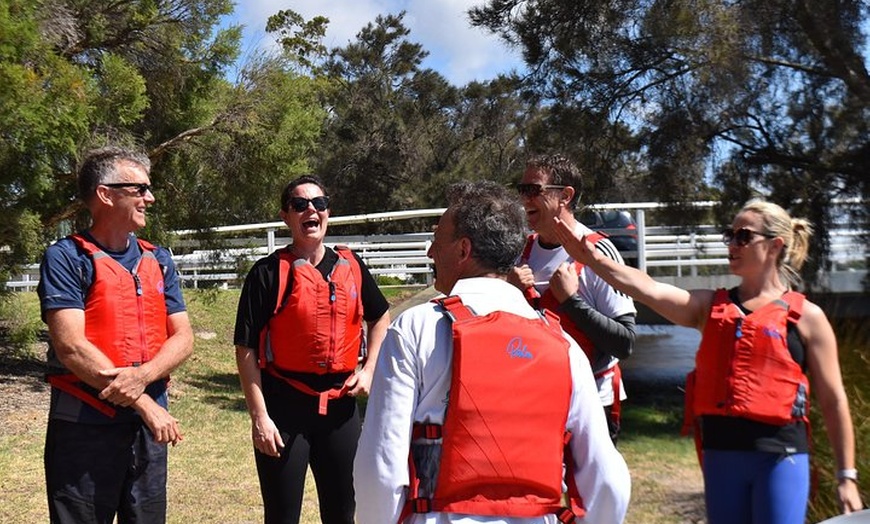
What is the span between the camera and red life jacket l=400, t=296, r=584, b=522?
7.80 feet

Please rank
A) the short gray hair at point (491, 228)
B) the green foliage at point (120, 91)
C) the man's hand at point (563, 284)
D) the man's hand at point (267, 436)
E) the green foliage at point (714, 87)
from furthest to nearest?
the green foliage at point (120, 91), the green foliage at point (714, 87), the man's hand at point (267, 436), the man's hand at point (563, 284), the short gray hair at point (491, 228)

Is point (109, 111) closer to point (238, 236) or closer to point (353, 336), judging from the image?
point (238, 236)

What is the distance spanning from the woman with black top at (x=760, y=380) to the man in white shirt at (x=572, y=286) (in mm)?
189

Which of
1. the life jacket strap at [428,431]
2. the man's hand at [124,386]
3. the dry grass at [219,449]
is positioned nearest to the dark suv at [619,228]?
the dry grass at [219,449]

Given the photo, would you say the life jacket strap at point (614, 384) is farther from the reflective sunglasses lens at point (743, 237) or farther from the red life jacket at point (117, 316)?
the red life jacket at point (117, 316)

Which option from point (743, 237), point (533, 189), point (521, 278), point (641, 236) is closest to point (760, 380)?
point (743, 237)

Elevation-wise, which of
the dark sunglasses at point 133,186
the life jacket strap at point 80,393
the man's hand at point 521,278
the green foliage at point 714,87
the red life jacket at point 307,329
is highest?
the green foliage at point 714,87

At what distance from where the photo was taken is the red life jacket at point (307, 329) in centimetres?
424

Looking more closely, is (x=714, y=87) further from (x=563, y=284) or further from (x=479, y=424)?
(x=479, y=424)

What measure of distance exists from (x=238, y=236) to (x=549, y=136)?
7.60 m

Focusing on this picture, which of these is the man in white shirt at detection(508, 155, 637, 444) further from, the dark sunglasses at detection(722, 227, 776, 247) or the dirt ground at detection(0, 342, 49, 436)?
the dirt ground at detection(0, 342, 49, 436)

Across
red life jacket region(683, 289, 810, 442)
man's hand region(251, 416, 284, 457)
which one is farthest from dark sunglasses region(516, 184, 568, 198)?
man's hand region(251, 416, 284, 457)

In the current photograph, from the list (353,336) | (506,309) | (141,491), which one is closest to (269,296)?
(353,336)

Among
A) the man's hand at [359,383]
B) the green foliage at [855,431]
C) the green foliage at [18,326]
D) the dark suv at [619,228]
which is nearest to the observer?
the man's hand at [359,383]
